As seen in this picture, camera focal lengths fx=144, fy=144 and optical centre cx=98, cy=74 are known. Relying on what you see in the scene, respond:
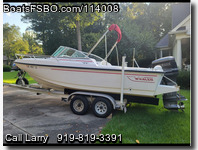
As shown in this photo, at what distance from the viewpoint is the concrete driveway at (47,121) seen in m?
3.44

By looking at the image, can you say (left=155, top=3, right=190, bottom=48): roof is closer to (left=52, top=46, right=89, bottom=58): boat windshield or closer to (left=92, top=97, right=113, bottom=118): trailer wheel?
(left=52, top=46, right=89, bottom=58): boat windshield

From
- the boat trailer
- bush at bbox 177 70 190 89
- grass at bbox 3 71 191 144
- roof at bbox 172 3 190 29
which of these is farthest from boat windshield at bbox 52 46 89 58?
roof at bbox 172 3 190 29

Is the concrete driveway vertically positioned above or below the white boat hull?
below

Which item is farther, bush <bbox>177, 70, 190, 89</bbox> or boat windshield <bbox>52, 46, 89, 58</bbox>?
bush <bbox>177, 70, 190, 89</bbox>

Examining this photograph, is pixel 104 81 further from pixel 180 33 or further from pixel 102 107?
pixel 180 33

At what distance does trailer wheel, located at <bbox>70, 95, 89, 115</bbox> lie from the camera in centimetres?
439

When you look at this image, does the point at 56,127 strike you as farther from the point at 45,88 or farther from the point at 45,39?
the point at 45,39

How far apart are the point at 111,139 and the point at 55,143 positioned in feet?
3.88

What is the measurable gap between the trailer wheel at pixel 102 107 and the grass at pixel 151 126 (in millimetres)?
314

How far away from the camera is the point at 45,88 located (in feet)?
17.5

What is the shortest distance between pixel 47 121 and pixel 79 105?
1.03 metres

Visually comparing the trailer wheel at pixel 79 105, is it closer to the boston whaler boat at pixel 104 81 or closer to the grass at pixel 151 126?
the boston whaler boat at pixel 104 81

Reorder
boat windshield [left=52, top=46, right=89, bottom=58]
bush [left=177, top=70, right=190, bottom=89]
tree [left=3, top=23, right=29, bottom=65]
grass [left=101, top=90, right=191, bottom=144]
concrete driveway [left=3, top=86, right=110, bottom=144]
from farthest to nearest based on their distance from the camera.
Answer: tree [left=3, top=23, right=29, bottom=65] < bush [left=177, top=70, right=190, bottom=89] < boat windshield [left=52, top=46, right=89, bottom=58] < concrete driveway [left=3, top=86, right=110, bottom=144] < grass [left=101, top=90, right=191, bottom=144]

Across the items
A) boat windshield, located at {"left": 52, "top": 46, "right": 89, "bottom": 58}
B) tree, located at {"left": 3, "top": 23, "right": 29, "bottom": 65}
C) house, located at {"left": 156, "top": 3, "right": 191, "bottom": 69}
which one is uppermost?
tree, located at {"left": 3, "top": 23, "right": 29, "bottom": 65}
